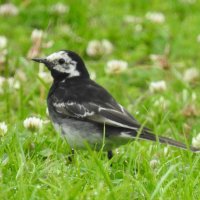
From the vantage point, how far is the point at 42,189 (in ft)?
18.4

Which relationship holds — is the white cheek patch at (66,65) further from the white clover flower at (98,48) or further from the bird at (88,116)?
the white clover flower at (98,48)

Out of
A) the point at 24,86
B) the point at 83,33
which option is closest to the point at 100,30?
the point at 83,33

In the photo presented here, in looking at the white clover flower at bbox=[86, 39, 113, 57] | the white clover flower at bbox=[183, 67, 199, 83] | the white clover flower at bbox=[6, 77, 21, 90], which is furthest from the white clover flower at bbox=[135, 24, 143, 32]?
the white clover flower at bbox=[6, 77, 21, 90]

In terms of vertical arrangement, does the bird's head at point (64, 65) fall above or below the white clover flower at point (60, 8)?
above

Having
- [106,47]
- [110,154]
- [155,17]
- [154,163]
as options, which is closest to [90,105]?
[110,154]

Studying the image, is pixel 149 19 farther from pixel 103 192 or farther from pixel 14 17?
pixel 103 192

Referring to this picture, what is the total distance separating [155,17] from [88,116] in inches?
198

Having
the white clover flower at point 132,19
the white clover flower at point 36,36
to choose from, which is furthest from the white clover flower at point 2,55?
the white clover flower at point 132,19

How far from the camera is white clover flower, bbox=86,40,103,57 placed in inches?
424

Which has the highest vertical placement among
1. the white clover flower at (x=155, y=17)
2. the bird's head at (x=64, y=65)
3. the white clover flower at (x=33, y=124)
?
the bird's head at (x=64, y=65)

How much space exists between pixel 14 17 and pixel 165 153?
5.18 metres

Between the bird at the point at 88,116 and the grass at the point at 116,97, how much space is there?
0.12 m

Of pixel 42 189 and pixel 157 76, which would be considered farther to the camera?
pixel 157 76

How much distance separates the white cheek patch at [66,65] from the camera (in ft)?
25.9
